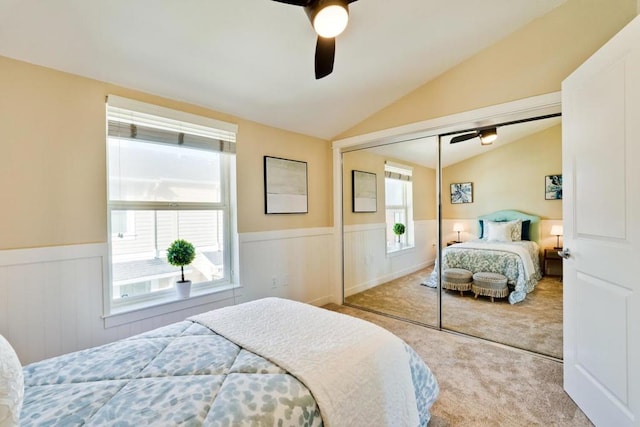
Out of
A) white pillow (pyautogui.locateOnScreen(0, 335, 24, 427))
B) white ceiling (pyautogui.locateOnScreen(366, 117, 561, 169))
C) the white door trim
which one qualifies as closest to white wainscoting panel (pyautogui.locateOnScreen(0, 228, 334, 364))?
white pillow (pyautogui.locateOnScreen(0, 335, 24, 427))

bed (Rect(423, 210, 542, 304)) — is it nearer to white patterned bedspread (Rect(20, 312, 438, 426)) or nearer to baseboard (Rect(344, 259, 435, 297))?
baseboard (Rect(344, 259, 435, 297))

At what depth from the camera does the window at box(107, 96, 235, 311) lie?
7.28ft

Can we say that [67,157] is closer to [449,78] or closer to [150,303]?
[150,303]

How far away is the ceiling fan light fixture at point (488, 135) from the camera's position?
2.71 metres

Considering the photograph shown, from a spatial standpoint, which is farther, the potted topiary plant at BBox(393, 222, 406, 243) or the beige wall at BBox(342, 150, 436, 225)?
the potted topiary plant at BBox(393, 222, 406, 243)

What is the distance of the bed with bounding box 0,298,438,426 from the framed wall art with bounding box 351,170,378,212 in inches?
97.4

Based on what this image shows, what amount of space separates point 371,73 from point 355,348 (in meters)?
2.39

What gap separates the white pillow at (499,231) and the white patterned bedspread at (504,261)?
6cm

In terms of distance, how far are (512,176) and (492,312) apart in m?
1.39

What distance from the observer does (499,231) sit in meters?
2.85

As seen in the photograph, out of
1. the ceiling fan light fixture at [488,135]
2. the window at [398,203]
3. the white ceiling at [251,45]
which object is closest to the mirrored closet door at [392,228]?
the window at [398,203]

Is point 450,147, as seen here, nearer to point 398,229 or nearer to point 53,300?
point 398,229

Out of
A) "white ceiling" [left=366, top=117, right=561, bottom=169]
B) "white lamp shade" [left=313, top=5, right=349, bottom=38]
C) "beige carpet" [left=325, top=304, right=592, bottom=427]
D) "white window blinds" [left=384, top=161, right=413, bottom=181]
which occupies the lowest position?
"beige carpet" [left=325, top=304, right=592, bottom=427]

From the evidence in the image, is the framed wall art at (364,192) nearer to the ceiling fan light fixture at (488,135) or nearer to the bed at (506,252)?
the bed at (506,252)
